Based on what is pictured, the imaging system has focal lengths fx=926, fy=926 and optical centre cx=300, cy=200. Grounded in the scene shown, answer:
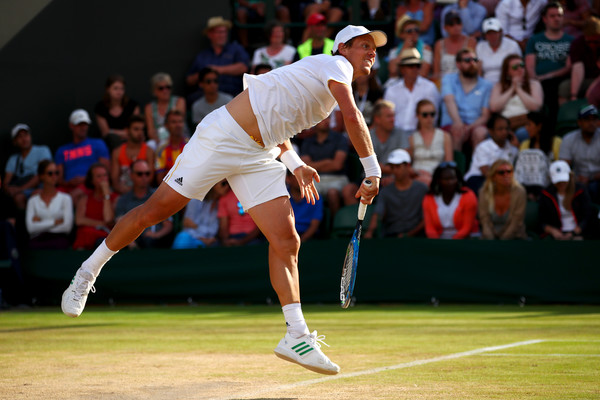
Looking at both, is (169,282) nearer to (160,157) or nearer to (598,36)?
(160,157)

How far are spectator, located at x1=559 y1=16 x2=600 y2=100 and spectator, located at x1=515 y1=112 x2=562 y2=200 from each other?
42.6 inches

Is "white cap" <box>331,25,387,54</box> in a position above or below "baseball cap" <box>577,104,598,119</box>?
below

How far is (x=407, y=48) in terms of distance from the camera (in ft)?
49.0

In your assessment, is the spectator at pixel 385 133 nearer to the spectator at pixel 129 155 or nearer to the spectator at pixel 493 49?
the spectator at pixel 493 49

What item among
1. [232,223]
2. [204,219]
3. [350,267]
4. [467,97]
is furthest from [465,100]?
[350,267]

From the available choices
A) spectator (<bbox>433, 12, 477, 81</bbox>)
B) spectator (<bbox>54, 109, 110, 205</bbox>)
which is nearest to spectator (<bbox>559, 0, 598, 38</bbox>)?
spectator (<bbox>433, 12, 477, 81</bbox>)

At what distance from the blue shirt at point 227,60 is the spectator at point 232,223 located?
2746mm

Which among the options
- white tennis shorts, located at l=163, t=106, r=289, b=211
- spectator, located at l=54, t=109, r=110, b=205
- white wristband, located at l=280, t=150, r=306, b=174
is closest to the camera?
white tennis shorts, located at l=163, t=106, r=289, b=211

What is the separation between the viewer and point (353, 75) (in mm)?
5887

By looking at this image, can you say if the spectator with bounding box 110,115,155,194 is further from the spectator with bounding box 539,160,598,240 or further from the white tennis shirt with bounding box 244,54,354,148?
the white tennis shirt with bounding box 244,54,354,148

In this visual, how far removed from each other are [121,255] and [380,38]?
8183 mm

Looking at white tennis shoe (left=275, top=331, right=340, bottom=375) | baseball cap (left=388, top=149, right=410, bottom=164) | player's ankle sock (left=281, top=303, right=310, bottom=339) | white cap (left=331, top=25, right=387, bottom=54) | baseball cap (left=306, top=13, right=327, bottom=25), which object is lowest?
white tennis shoe (left=275, top=331, right=340, bottom=375)

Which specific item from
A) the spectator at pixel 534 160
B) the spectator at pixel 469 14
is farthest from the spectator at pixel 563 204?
the spectator at pixel 469 14

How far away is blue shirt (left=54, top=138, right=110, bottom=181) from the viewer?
14.9 metres
